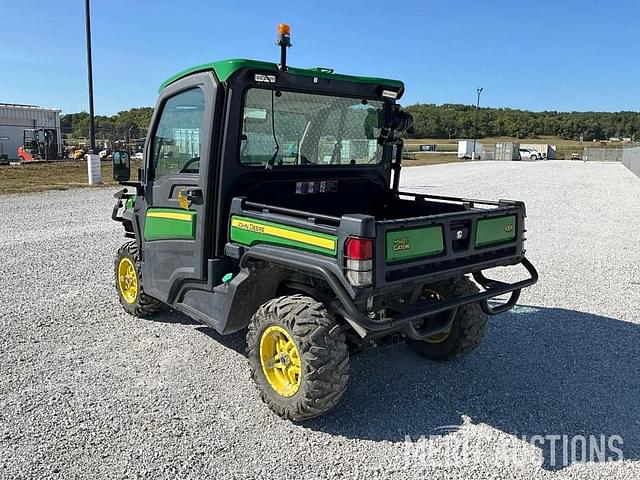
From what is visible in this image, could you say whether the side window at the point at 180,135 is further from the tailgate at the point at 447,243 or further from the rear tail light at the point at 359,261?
the tailgate at the point at 447,243

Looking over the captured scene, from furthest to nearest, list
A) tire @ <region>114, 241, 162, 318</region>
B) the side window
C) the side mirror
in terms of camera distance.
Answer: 1. tire @ <region>114, 241, 162, 318</region>
2. the side mirror
3. the side window

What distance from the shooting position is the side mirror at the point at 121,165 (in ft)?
15.3

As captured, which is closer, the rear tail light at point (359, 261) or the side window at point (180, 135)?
the rear tail light at point (359, 261)

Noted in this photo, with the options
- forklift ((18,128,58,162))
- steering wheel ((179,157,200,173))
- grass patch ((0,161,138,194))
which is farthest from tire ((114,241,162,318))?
forklift ((18,128,58,162))

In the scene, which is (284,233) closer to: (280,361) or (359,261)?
(359,261)

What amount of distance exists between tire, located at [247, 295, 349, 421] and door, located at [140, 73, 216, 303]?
2.58 ft

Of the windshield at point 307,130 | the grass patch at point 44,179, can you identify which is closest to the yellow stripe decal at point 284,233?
the windshield at point 307,130

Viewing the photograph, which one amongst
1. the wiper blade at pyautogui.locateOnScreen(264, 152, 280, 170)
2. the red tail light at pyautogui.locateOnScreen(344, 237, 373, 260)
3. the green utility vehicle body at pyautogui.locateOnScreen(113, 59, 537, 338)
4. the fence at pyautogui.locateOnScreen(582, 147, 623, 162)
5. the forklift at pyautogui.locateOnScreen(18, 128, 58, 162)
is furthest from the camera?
the fence at pyautogui.locateOnScreen(582, 147, 623, 162)

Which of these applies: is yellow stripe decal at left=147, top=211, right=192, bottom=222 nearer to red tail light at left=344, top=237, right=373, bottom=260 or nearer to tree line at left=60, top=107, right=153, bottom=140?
red tail light at left=344, top=237, right=373, bottom=260

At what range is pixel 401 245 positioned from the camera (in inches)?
128

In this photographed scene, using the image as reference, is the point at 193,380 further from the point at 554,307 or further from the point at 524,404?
the point at 554,307

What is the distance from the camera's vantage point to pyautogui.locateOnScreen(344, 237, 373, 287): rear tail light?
305cm

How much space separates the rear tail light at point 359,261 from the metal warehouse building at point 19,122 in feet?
109

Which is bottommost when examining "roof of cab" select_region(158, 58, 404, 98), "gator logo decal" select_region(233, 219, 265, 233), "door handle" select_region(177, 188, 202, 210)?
"gator logo decal" select_region(233, 219, 265, 233)
